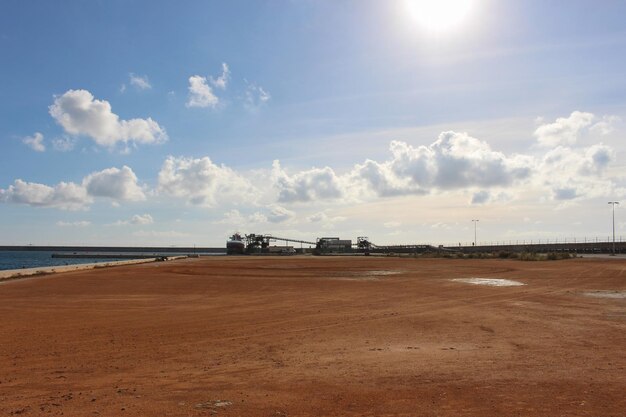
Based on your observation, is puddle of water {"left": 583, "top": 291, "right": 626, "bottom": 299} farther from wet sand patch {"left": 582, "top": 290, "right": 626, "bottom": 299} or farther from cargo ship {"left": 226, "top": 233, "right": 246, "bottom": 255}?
cargo ship {"left": 226, "top": 233, "right": 246, "bottom": 255}

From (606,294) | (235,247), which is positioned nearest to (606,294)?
(606,294)

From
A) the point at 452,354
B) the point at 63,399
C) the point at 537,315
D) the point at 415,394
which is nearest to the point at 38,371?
the point at 63,399

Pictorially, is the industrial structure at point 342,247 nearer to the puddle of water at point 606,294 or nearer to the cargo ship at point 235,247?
the cargo ship at point 235,247

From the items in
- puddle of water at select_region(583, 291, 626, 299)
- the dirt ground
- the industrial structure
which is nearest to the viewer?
the dirt ground

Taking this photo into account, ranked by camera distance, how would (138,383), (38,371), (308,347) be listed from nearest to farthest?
1. (138,383)
2. (38,371)
3. (308,347)

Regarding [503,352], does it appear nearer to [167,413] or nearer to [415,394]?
[415,394]

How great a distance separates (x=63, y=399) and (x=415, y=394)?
5263 millimetres

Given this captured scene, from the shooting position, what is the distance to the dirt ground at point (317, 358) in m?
7.73

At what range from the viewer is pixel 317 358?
429 inches

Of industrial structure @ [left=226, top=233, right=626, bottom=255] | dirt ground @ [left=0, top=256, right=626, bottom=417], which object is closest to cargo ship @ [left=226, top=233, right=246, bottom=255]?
industrial structure @ [left=226, top=233, right=626, bottom=255]

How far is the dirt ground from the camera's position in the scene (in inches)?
304

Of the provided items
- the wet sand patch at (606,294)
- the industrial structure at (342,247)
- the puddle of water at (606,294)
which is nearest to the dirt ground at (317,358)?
the wet sand patch at (606,294)

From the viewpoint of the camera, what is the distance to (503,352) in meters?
11.4

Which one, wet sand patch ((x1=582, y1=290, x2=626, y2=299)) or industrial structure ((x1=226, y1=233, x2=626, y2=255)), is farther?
Result: industrial structure ((x1=226, y1=233, x2=626, y2=255))
